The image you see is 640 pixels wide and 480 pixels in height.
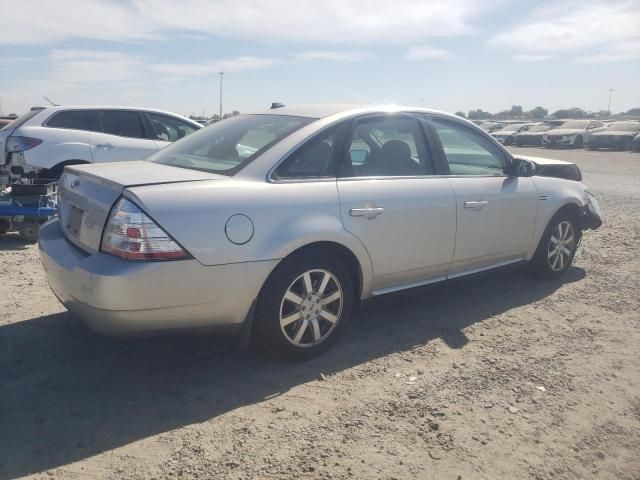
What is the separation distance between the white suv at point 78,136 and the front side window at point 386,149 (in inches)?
201

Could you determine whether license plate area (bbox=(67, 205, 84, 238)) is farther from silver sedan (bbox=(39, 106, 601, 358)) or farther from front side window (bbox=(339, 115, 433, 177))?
front side window (bbox=(339, 115, 433, 177))

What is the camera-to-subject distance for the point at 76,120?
312 inches

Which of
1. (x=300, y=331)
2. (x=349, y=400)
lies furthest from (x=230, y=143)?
(x=349, y=400)

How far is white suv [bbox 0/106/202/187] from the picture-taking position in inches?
292

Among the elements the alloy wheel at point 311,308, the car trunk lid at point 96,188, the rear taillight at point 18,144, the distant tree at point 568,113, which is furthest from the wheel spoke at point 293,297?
the distant tree at point 568,113

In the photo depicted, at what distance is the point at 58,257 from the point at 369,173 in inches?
81.8

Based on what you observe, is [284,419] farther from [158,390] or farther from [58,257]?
[58,257]

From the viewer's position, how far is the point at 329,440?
2.79 m

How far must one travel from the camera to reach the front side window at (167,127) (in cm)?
852

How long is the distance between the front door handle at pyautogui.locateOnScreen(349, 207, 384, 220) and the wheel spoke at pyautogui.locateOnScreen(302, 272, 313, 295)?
Answer: 517 mm

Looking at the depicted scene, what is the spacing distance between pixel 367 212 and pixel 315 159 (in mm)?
492

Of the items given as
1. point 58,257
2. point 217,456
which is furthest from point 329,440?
point 58,257

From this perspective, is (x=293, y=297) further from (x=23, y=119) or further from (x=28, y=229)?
(x=23, y=119)

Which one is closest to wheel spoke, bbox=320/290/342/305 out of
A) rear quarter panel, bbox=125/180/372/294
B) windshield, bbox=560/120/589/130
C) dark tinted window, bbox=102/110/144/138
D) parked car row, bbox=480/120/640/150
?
rear quarter panel, bbox=125/180/372/294
